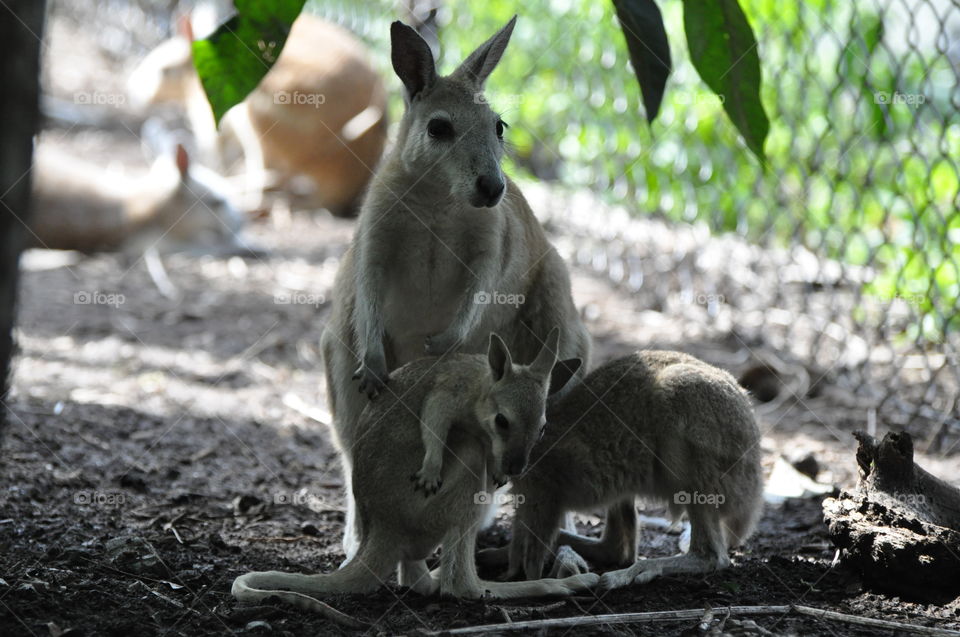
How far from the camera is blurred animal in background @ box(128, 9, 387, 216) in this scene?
9.09 m

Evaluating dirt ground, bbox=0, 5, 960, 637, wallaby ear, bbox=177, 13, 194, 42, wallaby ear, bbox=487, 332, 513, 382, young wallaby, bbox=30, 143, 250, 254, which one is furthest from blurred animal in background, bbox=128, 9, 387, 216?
wallaby ear, bbox=487, 332, 513, 382

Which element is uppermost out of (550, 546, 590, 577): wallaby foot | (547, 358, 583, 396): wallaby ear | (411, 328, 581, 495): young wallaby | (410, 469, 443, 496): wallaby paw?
(547, 358, 583, 396): wallaby ear

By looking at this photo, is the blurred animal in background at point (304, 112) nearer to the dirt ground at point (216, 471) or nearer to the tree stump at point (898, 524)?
the dirt ground at point (216, 471)

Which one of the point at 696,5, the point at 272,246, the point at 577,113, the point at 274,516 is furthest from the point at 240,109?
the point at 696,5

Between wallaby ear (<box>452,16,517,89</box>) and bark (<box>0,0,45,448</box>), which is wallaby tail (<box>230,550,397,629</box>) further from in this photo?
wallaby ear (<box>452,16,517,89</box>)

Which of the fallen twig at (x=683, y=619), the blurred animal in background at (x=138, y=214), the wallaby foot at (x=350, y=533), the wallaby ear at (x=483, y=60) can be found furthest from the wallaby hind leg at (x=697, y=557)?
the blurred animal in background at (x=138, y=214)

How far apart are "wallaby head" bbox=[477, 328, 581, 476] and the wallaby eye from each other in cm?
78

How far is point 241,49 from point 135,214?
20.4ft

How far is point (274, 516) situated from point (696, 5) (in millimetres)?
2251

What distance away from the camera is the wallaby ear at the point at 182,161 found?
8.59 meters

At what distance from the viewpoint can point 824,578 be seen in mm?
3002

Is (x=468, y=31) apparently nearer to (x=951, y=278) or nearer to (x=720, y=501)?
(x=951, y=278)

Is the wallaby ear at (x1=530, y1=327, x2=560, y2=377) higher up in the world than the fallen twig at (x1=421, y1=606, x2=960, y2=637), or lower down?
higher up

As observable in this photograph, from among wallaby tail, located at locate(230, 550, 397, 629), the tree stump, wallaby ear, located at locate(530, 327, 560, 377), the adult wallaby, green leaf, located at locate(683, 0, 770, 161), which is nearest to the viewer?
wallaby tail, located at locate(230, 550, 397, 629)
